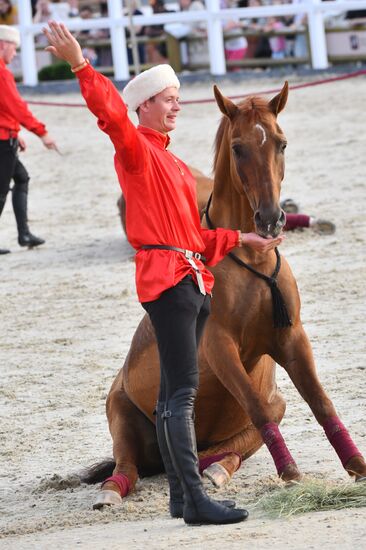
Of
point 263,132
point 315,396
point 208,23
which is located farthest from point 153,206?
point 208,23

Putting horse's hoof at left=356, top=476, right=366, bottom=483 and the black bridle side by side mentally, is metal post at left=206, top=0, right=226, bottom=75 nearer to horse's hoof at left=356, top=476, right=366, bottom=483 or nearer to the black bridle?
the black bridle

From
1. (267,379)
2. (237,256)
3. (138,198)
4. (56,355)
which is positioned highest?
(138,198)

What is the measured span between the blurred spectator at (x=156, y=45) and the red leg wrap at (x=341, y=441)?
47.8 ft

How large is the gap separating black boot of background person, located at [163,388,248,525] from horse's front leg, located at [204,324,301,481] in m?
0.61

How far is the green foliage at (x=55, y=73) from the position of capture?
806 inches

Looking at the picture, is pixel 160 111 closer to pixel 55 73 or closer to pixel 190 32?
pixel 190 32

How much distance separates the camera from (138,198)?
5.10 metres

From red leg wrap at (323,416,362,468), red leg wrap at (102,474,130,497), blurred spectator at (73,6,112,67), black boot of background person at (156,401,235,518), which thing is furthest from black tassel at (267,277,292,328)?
blurred spectator at (73,6,112,67)

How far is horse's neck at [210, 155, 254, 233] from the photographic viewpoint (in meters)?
5.99

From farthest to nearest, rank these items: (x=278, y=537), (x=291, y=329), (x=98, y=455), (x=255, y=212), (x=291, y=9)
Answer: (x=291, y=9) → (x=98, y=455) → (x=291, y=329) → (x=255, y=212) → (x=278, y=537)

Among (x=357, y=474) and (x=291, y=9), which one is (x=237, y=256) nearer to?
(x=357, y=474)

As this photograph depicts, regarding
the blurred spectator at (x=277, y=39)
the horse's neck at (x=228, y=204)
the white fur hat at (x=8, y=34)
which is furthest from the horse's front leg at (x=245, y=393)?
the blurred spectator at (x=277, y=39)

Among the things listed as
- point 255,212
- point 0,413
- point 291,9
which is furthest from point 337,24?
point 255,212

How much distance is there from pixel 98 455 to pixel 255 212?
1806 mm
